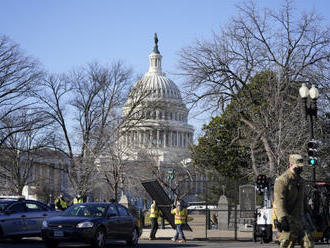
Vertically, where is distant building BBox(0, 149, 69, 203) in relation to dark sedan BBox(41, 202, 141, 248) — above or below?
above

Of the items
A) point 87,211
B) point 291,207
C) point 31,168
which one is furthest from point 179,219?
point 31,168

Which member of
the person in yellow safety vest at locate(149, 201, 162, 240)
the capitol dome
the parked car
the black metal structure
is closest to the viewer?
the parked car

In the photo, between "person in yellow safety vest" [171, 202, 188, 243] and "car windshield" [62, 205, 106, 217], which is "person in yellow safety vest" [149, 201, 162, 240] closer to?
"person in yellow safety vest" [171, 202, 188, 243]

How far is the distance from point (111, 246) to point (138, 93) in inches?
1103

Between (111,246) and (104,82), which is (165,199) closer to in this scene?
(111,246)

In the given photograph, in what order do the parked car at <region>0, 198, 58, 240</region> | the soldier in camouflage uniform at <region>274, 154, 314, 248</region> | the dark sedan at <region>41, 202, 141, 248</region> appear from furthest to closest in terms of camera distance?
1. the parked car at <region>0, 198, 58, 240</region>
2. the dark sedan at <region>41, 202, 141, 248</region>
3. the soldier in camouflage uniform at <region>274, 154, 314, 248</region>

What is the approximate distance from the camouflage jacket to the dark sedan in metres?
9.09

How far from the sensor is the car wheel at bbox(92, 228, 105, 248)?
57.0ft

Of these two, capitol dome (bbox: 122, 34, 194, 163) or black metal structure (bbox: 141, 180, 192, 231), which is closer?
black metal structure (bbox: 141, 180, 192, 231)

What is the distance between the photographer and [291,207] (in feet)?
29.8

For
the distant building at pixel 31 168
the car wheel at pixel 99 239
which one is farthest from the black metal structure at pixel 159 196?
the distant building at pixel 31 168

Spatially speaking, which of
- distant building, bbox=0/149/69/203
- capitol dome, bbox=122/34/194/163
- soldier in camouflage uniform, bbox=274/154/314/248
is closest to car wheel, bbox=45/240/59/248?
soldier in camouflage uniform, bbox=274/154/314/248

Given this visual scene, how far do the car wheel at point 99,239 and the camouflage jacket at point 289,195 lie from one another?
9214mm

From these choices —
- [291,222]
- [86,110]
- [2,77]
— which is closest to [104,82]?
[86,110]
